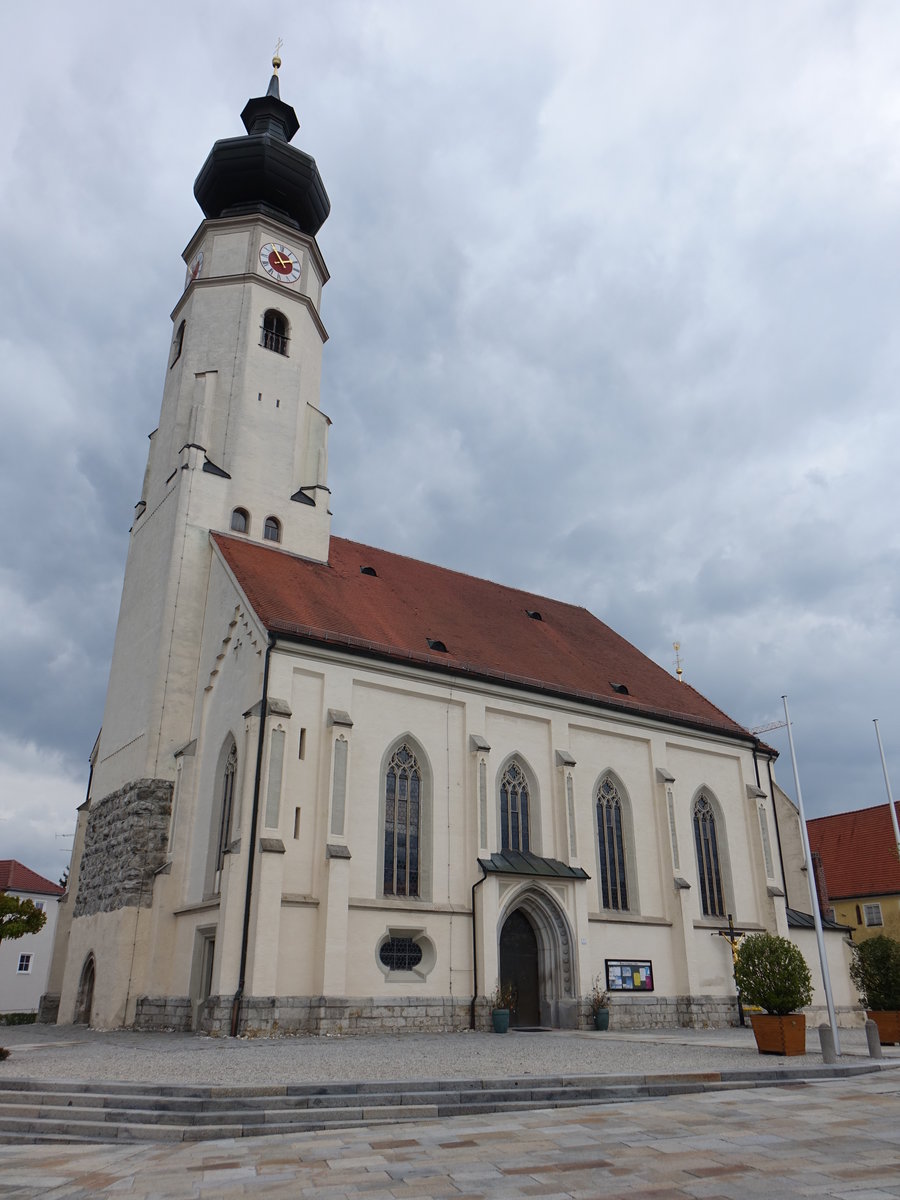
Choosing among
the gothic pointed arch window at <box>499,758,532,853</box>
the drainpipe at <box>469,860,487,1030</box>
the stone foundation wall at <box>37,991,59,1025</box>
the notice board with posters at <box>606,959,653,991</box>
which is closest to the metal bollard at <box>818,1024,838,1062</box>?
the drainpipe at <box>469,860,487,1030</box>

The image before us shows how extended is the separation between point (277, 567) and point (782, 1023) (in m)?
16.4

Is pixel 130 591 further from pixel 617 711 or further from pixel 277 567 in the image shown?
pixel 617 711

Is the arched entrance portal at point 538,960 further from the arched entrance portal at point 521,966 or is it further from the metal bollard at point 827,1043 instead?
the metal bollard at point 827,1043

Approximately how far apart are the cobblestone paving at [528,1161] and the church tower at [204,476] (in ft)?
46.4

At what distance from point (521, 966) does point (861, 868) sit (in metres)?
23.7

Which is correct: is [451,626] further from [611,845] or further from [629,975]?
[629,975]

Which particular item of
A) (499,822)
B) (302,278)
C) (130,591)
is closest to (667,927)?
(499,822)

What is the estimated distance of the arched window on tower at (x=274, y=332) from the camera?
2894cm

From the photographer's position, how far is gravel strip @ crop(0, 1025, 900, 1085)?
37.8ft

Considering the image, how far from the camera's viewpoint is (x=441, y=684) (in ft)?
76.2

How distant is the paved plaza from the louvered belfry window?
427 inches

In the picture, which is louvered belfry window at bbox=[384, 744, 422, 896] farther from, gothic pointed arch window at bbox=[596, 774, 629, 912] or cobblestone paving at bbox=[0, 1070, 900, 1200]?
cobblestone paving at bbox=[0, 1070, 900, 1200]

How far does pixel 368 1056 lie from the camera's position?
546 inches

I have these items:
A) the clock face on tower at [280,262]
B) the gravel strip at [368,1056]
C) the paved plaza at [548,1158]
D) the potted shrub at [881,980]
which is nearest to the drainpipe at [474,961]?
the gravel strip at [368,1056]
